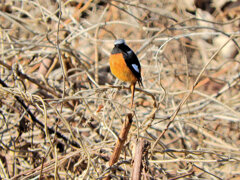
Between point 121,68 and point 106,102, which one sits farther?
point 121,68

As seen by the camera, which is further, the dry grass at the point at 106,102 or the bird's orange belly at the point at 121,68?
the bird's orange belly at the point at 121,68

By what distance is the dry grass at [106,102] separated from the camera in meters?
2.33

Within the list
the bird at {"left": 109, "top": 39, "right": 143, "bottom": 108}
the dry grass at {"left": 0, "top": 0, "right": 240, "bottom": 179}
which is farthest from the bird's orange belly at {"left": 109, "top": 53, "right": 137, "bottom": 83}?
the dry grass at {"left": 0, "top": 0, "right": 240, "bottom": 179}

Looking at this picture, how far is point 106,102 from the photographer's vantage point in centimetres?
242

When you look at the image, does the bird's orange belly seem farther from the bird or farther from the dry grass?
the dry grass

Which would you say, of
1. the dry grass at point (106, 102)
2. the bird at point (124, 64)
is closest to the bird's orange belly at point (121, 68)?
the bird at point (124, 64)

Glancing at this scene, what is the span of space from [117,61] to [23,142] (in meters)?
1.54

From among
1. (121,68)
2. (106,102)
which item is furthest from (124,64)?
(106,102)

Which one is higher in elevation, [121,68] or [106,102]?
[121,68]

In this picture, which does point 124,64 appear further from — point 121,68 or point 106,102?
point 106,102

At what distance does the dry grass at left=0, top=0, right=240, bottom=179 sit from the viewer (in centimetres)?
233

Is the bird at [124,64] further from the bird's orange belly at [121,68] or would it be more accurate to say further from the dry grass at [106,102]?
the dry grass at [106,102]

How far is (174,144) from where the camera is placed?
4062mm

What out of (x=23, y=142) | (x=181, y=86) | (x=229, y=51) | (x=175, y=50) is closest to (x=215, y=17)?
(x=229, y=51)
